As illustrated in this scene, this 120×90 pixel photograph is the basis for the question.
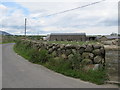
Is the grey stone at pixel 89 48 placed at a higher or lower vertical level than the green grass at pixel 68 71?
higher

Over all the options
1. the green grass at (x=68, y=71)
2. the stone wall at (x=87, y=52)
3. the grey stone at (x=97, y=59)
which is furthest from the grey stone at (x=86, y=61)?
the green grass at (x=68, y=71)

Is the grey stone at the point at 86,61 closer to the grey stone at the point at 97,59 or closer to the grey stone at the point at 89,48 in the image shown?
the grey stone at the point at 97,59

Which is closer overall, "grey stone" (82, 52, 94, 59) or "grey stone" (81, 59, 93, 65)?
"grey stone" (81, 59, 93, 65)

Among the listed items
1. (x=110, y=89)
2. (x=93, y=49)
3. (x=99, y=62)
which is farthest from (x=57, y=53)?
(x=110, y=89)

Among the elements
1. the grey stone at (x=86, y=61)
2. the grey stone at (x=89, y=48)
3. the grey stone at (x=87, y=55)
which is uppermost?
the grey stone at (x=89, y=48)

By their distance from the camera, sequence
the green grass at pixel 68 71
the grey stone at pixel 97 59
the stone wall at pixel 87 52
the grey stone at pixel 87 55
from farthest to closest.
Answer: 1. the grey stone at pixel 87 55
2. the stone wall at pixel 87 52
3. the grey stone at pixel 97 59
4. the green grass at pixel 68 71

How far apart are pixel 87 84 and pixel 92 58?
2.82 m

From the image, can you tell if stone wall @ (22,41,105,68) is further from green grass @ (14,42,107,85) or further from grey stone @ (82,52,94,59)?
green grass @ (14,42,107,85)

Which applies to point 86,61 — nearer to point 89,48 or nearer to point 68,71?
point 89,48

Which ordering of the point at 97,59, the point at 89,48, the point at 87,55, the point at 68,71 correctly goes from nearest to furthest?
1. the point at 68,71
2. the point at 97,59
3. the point at 87,55
4. the point at 89,48

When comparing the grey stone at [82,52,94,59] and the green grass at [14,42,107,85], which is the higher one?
the grey stone at [82,52,94,59]

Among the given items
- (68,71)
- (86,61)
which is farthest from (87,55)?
(68,71)

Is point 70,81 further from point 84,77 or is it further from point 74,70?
point 74,70

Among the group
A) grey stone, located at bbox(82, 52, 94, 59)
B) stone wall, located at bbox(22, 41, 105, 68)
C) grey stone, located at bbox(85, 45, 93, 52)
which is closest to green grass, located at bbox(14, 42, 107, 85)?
stone wall, located at bbox(22, 41, 105, 68)
